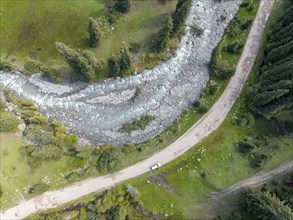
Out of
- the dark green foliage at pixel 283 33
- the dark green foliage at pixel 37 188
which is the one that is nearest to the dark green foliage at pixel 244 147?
the dark green foliage at pixel 283 33

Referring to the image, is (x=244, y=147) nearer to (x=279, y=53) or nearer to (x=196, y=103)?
(x=196, y=103)

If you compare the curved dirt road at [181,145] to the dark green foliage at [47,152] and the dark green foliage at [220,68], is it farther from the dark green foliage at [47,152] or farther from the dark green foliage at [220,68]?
the dark green foliage at [47,152]

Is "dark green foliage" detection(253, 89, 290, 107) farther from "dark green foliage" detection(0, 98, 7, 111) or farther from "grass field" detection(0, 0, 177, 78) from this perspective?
"dark green foliage" detection(0, 98, 7, 111)

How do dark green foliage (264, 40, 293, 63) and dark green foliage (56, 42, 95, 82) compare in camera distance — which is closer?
dark green foliage (56, 42, 95, 82)

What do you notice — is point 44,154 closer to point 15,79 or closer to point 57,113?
point 57,113

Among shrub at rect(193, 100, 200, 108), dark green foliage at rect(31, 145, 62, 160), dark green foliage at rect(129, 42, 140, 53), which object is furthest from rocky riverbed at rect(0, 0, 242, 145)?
dark green foliage at rect(31, 145, 62, 160)

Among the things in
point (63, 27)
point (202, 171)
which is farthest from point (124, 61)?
point (202, 171)

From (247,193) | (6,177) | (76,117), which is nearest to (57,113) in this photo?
(76,117)
